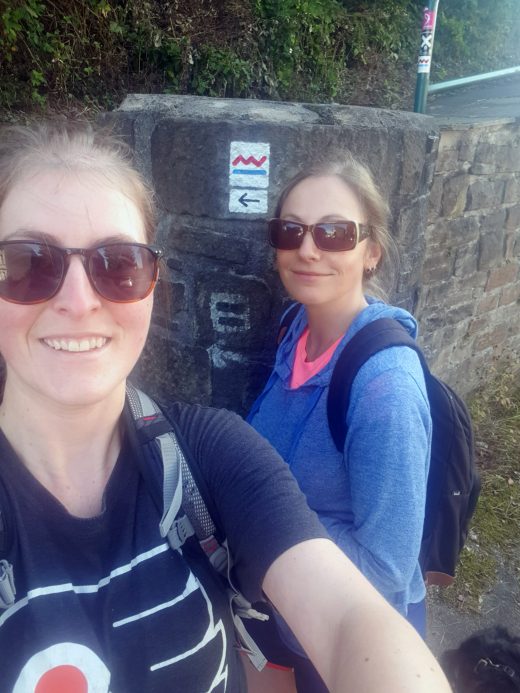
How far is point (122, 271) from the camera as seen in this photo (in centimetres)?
121

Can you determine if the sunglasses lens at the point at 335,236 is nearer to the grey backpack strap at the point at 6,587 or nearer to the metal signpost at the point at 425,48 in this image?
the grey backpack strap at the point at 6,587

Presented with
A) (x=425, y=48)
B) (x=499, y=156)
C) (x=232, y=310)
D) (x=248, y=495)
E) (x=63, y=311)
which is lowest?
(x=248, y=495)

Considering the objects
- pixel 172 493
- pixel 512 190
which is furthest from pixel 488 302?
pixel 172 493

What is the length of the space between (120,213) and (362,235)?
87 centimetres

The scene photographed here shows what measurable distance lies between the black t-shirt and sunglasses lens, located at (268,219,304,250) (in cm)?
79

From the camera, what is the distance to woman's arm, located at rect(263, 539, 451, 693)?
0.96 meters

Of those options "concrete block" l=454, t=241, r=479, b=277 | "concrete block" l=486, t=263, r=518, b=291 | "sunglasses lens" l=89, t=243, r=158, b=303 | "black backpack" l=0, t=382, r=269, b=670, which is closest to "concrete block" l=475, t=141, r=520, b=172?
"concrete block" l=454, t=241, r=479, b=277

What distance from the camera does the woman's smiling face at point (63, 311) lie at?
1.16 metres

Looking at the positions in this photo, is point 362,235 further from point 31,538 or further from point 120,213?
point 31,538

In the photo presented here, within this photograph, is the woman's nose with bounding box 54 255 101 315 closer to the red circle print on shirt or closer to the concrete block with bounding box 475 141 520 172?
the red circle print on shirt

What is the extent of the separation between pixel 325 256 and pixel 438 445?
0.68 metres

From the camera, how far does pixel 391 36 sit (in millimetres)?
7188

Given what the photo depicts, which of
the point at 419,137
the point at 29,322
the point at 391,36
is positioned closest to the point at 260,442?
the point at 29,322

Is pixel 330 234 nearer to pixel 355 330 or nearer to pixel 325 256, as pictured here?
pixel 325 256
